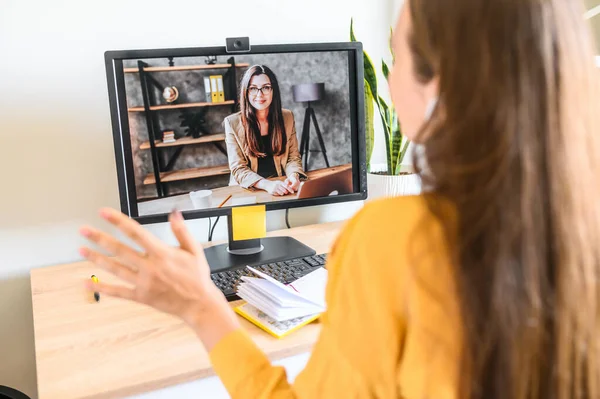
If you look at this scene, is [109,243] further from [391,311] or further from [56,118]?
[56,118]

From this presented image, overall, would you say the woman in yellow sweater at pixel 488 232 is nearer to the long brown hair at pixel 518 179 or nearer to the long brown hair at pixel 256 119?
the long brown hair at pixel 518 179

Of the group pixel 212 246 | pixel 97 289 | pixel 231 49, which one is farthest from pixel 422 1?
pixel 212 246

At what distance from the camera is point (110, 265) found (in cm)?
70

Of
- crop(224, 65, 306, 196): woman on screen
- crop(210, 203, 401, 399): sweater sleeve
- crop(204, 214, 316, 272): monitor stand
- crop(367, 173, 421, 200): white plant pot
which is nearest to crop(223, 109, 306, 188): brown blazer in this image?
crop(224, 65, 306, 196): woman on screen

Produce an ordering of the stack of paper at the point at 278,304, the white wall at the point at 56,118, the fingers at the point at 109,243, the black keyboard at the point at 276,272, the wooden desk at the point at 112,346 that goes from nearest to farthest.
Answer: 1. the fingers at the point at 109,243
2. the wooden desk at the point at 112,346
3. the stack of paper at the point at 278,304
4. the black keyboard at the point at 276,272
5. the white wall at the point at 56,118

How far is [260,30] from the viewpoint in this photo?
1.51 m

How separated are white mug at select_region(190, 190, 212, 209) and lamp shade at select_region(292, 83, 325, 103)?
0.31 m

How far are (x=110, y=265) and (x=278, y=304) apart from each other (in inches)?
16.5

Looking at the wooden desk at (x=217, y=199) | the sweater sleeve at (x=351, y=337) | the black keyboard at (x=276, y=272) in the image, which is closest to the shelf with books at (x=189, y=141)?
the wooden desk at (x=217, y=199)

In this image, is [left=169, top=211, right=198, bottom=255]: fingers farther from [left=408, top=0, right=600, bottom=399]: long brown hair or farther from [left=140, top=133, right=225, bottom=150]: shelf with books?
[left=140, top=133, right=225, bottom=150]: shelf with books

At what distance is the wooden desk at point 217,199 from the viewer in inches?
50.9

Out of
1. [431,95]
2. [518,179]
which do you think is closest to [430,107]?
[431,95]

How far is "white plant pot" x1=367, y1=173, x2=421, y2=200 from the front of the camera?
1.52 meters

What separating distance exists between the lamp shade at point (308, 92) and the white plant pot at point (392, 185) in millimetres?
311
